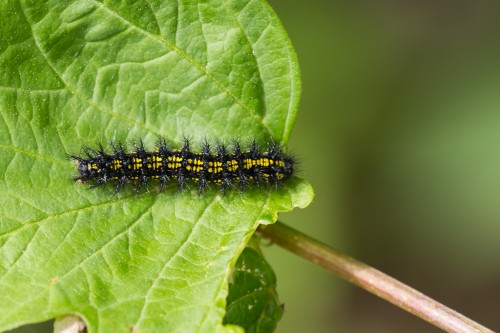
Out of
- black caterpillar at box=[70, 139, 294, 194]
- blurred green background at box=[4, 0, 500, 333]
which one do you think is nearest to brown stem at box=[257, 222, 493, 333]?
black caterpillar at box=[70, 139, 294, 194]

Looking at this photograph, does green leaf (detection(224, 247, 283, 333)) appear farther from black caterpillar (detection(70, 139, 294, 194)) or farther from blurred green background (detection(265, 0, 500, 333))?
blurred green background (detection(265, 0, 500, 333))

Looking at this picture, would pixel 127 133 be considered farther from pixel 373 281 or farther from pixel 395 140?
pixel 395 140

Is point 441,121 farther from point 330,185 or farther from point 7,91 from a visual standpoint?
point 7,91

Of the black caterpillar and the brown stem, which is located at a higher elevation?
the black caterpillar

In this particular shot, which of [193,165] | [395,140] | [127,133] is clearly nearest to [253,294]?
[193,165]

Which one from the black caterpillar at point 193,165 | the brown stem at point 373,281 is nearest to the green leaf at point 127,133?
the black caterpillar at point 193,165
